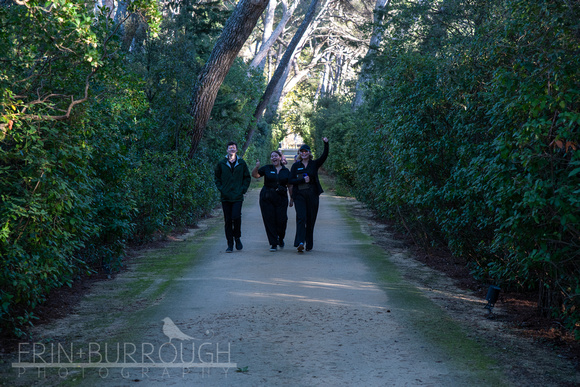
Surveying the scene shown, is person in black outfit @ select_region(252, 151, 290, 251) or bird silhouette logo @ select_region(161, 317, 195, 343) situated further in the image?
person in black outfit @ select_region(252, 151, 290, 251)

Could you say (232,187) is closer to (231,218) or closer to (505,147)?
(231,218)

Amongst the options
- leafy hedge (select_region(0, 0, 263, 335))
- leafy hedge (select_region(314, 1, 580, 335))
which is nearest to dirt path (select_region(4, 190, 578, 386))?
leafy hedge (select_region(0, 0, 263, 335))

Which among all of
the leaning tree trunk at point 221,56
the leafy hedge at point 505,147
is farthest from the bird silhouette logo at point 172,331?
the leaning tree trunk at point 221,56

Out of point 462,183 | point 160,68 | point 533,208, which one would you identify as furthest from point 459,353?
point 160,68

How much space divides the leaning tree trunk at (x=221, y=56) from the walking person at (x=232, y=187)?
13.0 ft

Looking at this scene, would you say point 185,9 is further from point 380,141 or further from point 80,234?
point 80,234

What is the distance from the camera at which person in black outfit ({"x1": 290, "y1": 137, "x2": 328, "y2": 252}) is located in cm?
1222

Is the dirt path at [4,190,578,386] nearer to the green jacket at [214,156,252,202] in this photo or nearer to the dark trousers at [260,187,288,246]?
the dark trousers at [260,187,288,246]

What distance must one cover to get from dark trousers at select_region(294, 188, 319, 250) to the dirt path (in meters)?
1.62

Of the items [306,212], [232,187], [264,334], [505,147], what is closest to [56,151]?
[264,334]

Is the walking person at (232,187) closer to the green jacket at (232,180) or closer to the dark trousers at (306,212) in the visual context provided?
the green jacket at (232,180)

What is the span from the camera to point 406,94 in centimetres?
1074

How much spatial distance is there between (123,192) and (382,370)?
18.4 ft

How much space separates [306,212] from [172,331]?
6156 mm
